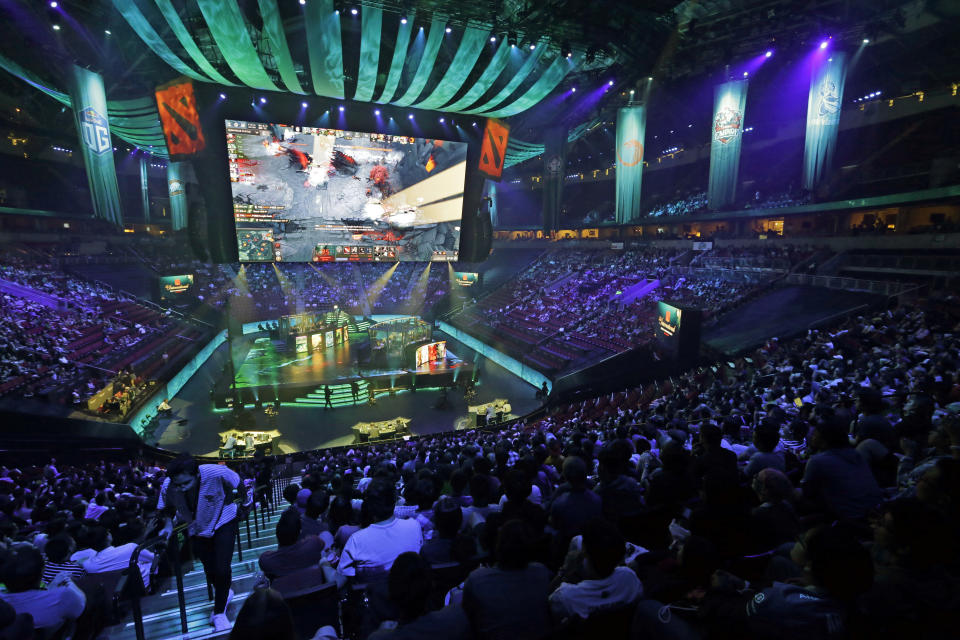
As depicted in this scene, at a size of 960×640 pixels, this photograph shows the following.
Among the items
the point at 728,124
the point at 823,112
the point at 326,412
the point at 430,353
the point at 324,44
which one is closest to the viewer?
the point at 324,44

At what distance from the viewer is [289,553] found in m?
2.90

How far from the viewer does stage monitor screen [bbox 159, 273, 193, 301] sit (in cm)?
2860

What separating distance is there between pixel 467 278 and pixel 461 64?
22.7m

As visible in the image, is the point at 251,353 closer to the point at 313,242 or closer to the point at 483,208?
the point at 313,242

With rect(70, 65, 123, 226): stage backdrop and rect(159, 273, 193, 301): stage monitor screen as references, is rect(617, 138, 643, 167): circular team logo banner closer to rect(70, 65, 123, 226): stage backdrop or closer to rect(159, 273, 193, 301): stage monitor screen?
rect(70, 65, 123, 226): stage backdrop

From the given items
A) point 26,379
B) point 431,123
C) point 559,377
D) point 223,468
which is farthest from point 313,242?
point 223,468

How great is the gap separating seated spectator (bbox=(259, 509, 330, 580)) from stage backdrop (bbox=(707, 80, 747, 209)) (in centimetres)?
1992

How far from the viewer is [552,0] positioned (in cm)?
1383

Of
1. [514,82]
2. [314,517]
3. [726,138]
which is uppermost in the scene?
[514,82]

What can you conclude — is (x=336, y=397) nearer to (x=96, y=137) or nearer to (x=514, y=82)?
(x=96, y=137)

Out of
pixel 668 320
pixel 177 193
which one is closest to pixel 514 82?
pixel 668 320

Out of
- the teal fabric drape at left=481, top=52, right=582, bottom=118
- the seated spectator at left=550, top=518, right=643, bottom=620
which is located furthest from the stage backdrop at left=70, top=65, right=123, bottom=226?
the seated spectator at left=550, top=518, right=643, bottom=620

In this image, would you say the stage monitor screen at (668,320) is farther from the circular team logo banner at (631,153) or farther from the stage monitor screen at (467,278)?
the stage monitor screen at (467,278)

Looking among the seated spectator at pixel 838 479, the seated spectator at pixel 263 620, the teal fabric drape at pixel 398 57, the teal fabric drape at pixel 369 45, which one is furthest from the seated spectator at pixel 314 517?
the teal fabric drape at pixel 398 57
